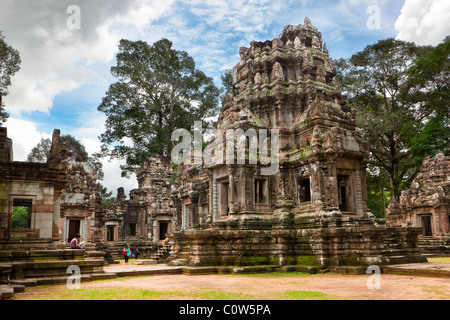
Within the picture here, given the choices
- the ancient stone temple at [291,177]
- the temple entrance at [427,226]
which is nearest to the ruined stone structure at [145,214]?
the ancient stone temple at [291,177]

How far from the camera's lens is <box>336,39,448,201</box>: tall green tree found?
1127 inches

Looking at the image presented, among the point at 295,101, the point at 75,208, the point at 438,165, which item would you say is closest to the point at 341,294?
the point at 295,101

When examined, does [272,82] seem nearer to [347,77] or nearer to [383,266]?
[383,266]

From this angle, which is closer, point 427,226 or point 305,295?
point 305,295

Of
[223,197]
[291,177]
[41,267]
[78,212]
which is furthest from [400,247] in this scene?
[78,212]

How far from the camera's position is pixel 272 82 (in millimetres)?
16750

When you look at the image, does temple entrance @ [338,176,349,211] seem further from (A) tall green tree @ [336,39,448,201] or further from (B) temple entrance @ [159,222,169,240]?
(B) temple entrance @ [159,222,169,240]

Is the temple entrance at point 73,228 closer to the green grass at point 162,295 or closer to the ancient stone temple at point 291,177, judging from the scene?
the ancient stone temple at point 291,177

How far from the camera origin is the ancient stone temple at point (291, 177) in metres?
12.5

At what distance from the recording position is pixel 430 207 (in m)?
23.9

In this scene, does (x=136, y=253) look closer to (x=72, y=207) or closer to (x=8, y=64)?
(x=72, y=207)

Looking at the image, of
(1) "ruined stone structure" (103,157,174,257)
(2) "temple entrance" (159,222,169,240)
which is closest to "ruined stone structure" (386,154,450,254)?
(2) "temple entrance" (159,222,169,240)

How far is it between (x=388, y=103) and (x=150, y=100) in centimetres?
2048
